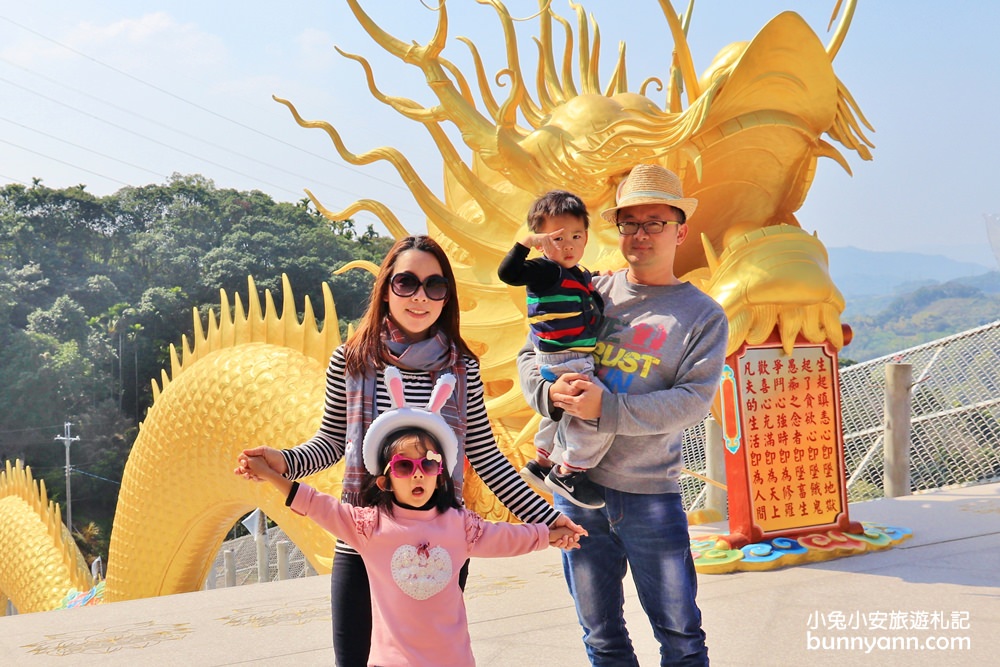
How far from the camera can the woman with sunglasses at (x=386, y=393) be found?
1.43m

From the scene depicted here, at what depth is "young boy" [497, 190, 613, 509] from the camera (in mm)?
1448

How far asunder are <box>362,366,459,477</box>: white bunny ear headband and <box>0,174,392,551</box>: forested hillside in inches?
636

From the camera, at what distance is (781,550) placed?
346cm

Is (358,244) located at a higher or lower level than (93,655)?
higher

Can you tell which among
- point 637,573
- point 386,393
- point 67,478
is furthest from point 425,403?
point 67,478

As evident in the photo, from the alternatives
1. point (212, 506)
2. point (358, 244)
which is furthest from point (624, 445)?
point (358, 244)

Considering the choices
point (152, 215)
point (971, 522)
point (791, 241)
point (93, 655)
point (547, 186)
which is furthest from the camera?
point (152, 215)

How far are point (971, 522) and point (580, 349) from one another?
Result: 3600 mm

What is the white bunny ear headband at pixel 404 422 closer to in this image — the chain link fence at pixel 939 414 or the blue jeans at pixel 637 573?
the blue jeans at pixel 637 573

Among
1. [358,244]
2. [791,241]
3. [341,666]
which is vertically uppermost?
[358,244]

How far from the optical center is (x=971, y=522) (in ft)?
13.9

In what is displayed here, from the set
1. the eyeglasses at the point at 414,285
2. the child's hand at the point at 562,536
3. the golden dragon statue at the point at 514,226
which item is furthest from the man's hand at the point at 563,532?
the golden dragon statue at the point at 514,226

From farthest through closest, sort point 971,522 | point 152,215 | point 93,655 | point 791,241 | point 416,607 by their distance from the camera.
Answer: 1. point 152,215
2. point 971,522
3. point 791,241
4. point 93,655
5. point 416,607

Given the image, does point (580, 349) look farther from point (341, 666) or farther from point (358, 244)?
point (358, 244)
